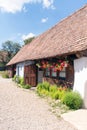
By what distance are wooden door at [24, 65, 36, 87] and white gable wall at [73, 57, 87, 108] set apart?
1001cm

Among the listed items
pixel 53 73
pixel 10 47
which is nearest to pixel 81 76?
pixel 53 73

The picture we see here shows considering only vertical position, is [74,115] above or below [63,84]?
below

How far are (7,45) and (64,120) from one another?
2273 inches

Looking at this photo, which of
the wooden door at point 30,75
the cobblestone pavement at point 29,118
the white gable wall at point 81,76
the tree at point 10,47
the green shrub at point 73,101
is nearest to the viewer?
the cobblestone pavement at point 29,118

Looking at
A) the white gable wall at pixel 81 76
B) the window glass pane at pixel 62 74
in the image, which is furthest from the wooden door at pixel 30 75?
the white gable wall at pixel 81 76

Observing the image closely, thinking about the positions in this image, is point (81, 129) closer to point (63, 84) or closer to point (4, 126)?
point (4, 126)

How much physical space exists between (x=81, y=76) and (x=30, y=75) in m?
11.0

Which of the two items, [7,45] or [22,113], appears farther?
[7,45]

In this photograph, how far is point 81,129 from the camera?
7379 mm

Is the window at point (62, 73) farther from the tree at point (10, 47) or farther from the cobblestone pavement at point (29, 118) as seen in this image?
the tree at point (10, 47)

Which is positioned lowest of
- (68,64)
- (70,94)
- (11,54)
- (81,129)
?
(81,129)

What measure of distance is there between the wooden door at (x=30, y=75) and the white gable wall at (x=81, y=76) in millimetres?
10008

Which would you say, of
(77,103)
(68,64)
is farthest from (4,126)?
(68,64)

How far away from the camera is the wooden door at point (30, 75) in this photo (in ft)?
69.5
